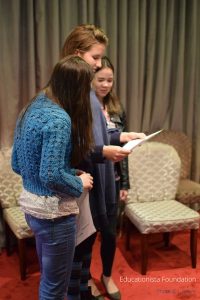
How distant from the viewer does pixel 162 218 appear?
2.37m

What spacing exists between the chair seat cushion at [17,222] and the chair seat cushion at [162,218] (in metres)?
0.70

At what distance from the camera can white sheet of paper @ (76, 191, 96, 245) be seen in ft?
5.13

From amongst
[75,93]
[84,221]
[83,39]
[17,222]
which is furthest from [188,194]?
[75,93]

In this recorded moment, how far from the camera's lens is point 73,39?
1.55m

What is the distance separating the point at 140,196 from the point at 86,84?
1.57m

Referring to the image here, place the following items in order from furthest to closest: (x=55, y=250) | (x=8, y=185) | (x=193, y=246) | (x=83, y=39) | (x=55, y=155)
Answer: (x=8, y=185), (x=193, y=246), (x=83, y=39), (x=55, y=250), (x=55, y=155)

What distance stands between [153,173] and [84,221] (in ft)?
4.03

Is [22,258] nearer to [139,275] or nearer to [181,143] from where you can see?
[139,275]

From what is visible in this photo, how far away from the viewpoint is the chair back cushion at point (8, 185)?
2.56 metres

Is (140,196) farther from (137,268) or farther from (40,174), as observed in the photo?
(40,174)

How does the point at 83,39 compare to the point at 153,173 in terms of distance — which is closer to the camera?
→ the point at 83,39

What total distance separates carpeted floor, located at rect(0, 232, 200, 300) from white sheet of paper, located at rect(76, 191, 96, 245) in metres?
0.74

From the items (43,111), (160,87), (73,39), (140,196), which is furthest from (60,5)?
(43,111)

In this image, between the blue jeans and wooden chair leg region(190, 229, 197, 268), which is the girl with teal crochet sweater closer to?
the blue jeans
